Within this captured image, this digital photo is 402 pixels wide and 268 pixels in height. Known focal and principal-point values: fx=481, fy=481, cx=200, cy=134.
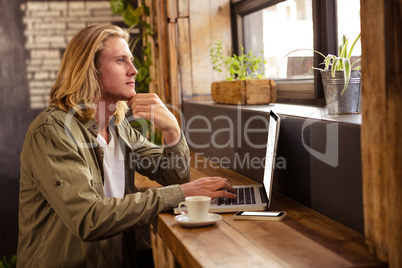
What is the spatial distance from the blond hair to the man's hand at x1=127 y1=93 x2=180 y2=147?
0.17 meters

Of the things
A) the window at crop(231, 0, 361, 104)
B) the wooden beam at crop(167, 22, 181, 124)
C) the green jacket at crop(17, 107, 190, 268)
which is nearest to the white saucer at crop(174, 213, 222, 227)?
the green jacket at crop(17, 107, 190, 268)

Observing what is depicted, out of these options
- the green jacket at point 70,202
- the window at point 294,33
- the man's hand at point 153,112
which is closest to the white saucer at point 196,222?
the green jacket at point 70,202

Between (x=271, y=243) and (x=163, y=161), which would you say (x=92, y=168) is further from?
(x=271, y=243)

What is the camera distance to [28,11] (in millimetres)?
4086

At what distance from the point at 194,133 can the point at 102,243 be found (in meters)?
1.47

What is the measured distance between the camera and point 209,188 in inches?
66.4

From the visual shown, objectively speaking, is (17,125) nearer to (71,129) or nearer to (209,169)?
(209,169)

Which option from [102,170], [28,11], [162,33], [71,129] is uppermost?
[28,11]

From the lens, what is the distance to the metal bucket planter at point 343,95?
1658mm

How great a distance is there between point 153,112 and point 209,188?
0.46 metres

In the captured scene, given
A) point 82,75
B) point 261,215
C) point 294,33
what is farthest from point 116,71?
point 294,33

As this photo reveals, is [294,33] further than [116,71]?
Yes

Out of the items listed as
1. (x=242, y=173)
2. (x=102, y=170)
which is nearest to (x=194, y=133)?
(x=242, y=173)

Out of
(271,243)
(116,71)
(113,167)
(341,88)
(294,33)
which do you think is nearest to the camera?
(271,243)
